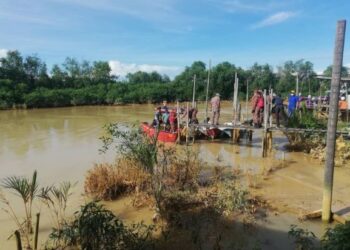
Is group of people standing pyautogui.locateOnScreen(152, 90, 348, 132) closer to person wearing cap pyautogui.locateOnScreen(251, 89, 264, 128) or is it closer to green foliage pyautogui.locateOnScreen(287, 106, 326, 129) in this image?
person wearing cap pyautogui.locateOnScreen(251, 89, 264, 128)

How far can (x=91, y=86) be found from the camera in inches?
2270

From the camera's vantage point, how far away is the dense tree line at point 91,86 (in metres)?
45.7

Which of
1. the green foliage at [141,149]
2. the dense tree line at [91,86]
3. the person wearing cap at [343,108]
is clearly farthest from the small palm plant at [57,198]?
the dense tree line at [91,86]

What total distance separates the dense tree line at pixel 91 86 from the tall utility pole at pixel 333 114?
122 ft

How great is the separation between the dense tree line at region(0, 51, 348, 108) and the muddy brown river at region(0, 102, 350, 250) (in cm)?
2294

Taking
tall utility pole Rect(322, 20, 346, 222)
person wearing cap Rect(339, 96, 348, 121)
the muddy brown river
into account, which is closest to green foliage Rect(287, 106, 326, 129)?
the muddy brown river

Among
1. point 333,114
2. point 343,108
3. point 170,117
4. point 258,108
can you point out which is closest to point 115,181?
point 333,114

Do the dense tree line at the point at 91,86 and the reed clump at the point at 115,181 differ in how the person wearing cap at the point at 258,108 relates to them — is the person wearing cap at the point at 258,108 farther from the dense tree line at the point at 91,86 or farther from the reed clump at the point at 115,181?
the dense tree line at the point at 91,86

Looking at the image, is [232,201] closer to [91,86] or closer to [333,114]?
[333,114]

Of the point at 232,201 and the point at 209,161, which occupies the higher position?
the point at 232,201

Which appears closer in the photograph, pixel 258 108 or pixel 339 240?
pixel 339 240

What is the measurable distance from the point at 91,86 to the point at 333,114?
5298cm

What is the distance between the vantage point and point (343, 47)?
6.95 metres

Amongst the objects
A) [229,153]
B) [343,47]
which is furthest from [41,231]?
[229,153]
